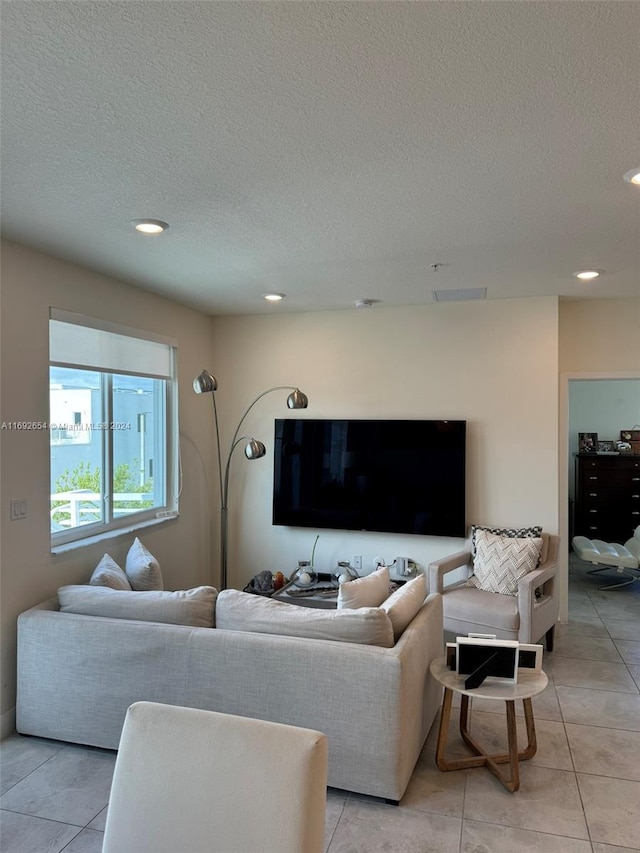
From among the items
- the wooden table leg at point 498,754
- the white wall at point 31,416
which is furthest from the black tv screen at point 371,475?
the wooden table leg at point 498,754

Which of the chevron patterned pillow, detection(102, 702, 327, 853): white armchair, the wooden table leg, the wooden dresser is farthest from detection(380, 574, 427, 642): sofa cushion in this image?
the wooden dresser

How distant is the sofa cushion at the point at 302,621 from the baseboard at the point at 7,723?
130 centimetres

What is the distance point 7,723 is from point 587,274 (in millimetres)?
4319

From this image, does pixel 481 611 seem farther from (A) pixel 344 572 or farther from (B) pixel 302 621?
(B) pixel 302 621

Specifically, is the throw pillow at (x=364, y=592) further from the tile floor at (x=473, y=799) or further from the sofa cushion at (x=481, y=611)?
the sofa cushion at (x=481, y=611)

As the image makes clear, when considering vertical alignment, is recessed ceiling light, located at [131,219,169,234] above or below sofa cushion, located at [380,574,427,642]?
above

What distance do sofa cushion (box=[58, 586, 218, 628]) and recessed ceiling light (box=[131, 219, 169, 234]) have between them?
71.0 inches

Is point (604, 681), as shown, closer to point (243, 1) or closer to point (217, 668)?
point (217, 668)

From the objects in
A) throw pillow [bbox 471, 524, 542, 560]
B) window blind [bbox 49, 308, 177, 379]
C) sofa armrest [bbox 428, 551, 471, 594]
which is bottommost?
sofa armrest [bbox 428, 551, 471, 594]

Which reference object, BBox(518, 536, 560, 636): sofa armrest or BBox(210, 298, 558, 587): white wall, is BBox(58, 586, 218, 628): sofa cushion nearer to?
BBox(518, 536, 560, 636): sofa armrest

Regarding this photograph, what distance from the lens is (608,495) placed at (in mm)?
7008

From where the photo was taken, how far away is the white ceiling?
4.77ft

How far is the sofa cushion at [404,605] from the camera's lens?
8.89 feet

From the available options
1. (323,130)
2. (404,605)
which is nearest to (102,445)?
(404,605)
